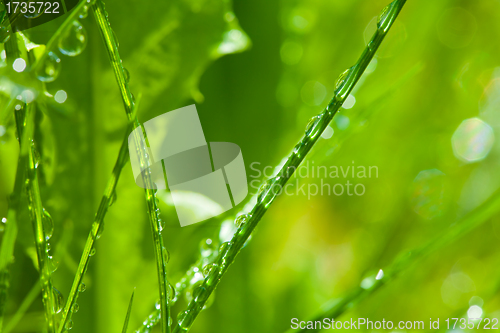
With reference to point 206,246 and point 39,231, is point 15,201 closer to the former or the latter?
point 39,231

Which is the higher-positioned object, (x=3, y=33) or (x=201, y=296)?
(x=3, y=33)

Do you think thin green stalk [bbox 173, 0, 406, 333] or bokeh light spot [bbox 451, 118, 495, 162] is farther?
bokeh light spot [bbox 451, 118, 495, 162]

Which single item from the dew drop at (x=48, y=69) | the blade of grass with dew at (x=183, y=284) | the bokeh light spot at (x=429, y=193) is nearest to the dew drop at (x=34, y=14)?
the dew drop at (x=48, y=69)

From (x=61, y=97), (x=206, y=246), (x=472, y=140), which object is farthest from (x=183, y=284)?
(x=472, y=140)

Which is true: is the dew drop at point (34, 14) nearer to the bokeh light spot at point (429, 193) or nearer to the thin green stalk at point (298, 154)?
the thin green stalk at point (298, 154)

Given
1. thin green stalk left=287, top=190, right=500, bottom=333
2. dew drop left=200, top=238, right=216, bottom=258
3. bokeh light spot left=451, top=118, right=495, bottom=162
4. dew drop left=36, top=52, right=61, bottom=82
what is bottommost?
thin green stalk left=287, top=190, right=500, bottom=333

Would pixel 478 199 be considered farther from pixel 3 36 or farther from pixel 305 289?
pixel 3 36

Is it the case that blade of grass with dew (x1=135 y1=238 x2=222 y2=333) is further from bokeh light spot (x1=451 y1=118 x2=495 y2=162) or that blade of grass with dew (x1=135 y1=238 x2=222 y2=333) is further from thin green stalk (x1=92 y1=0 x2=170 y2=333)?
bokeh light spot (x1=451 y1=118 x2=495 y2=162)

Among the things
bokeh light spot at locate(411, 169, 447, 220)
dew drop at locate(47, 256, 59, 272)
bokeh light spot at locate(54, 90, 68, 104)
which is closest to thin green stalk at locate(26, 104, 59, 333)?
dew drop at locate(47, 256, 59, 272)

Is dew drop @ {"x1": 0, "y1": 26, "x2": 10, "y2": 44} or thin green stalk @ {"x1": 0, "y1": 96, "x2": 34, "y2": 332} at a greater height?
dew drop @ {"x1": 0, "y1": 26, "x2": 10, "y2": 44}
